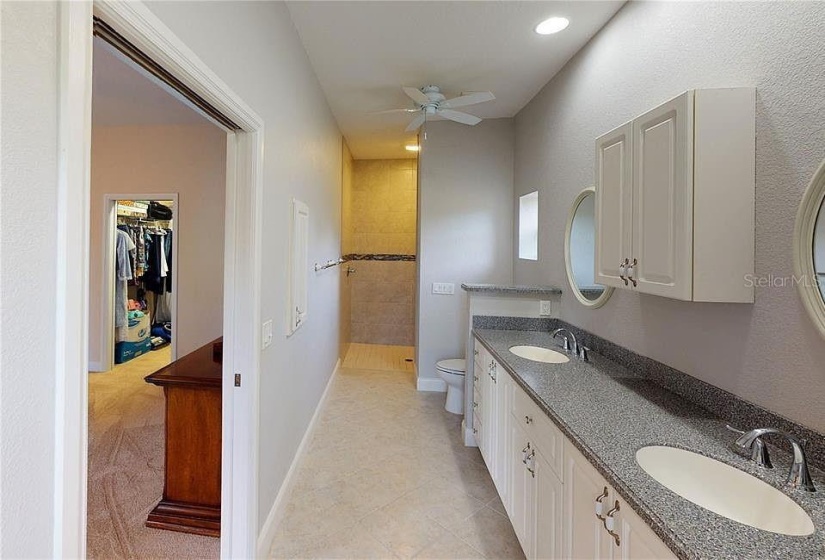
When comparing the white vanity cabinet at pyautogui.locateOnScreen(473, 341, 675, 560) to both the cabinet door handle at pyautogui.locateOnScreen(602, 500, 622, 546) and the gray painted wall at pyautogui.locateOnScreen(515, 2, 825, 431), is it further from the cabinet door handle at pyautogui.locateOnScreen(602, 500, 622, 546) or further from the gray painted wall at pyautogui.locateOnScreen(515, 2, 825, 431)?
the gray painted wall at pyautogui.locateOnScreen(515, 2, 825, 431)

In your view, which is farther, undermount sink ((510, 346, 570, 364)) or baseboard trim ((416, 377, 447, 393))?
baseboard trim ((416, 377, 447, 393))

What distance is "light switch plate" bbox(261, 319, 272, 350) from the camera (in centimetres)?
176

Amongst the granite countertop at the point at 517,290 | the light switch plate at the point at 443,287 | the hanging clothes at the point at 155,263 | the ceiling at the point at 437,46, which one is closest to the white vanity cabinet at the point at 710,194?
the ceiling at the point at 437,46

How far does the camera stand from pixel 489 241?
12.5ft

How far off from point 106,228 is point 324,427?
10.9 ft

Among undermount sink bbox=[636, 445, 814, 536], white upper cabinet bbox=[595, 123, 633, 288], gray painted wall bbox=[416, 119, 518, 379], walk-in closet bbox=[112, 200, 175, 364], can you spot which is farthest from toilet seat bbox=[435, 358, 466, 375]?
walk-in closet bbox=[112, 200, 175, 364]

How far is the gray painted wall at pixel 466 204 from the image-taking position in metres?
3.79

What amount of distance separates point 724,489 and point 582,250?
1.62 m

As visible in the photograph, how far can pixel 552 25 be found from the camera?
2.21m

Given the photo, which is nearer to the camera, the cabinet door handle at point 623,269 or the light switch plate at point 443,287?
the cabinet door handle at point 623,269

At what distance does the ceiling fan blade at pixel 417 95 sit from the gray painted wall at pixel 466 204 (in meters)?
0.92

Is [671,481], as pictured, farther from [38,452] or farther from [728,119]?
[38,452]

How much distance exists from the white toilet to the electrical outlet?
37.1 inches

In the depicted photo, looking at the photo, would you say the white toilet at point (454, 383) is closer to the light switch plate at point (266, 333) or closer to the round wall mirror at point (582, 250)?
the round wall mirror at point (582, 250)
